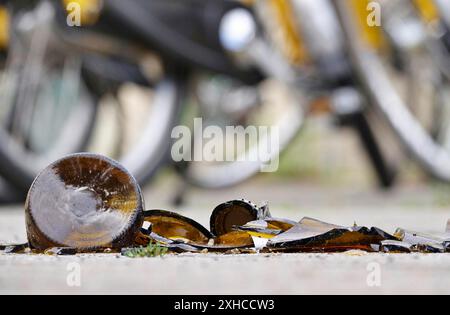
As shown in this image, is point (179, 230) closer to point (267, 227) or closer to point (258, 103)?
point (267, 227)

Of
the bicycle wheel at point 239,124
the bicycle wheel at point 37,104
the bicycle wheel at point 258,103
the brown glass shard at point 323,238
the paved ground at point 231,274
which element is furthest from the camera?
the bicycle wheel at point 239,124

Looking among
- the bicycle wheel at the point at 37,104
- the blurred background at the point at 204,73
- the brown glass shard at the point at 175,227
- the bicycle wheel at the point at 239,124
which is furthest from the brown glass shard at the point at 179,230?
the bicycle wheel at the point at 239,124

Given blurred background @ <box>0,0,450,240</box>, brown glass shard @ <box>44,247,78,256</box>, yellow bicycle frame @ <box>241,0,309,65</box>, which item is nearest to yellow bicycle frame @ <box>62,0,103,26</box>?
blurred background @ <box>0,0,450,240</box>

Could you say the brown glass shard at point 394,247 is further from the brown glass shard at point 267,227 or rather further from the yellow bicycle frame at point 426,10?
the yellow bicycle frame at point 426,10

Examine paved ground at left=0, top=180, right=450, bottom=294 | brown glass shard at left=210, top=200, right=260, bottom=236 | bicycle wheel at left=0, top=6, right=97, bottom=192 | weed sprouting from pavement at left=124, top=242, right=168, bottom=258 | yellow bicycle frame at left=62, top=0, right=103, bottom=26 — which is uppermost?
yellow bicycle frame at left=62, top=0, right=103, bottom=26

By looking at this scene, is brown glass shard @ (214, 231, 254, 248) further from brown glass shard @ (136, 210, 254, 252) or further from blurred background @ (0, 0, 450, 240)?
blurred background @ (0, 0, 450, 240)
